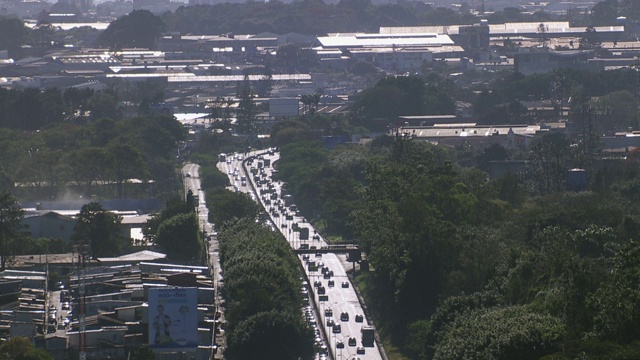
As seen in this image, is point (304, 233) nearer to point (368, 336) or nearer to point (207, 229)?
point (207, 229)

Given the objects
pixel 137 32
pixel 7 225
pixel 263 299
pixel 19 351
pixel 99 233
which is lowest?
pixel 19 351

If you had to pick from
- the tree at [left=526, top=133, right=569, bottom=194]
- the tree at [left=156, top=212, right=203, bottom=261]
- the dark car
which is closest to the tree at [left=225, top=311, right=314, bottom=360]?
the dark car

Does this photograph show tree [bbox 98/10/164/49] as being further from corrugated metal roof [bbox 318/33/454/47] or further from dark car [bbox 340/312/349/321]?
dark car [bbox 340/312/349/321]

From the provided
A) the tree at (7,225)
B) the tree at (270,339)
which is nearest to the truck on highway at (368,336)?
the tree at (270,339)

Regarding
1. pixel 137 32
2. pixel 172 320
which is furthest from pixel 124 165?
pixel 137 32

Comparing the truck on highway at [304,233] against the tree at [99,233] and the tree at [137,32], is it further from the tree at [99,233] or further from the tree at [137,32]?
the tree at [137,32]

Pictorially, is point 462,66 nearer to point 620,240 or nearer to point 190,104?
point 190,104
